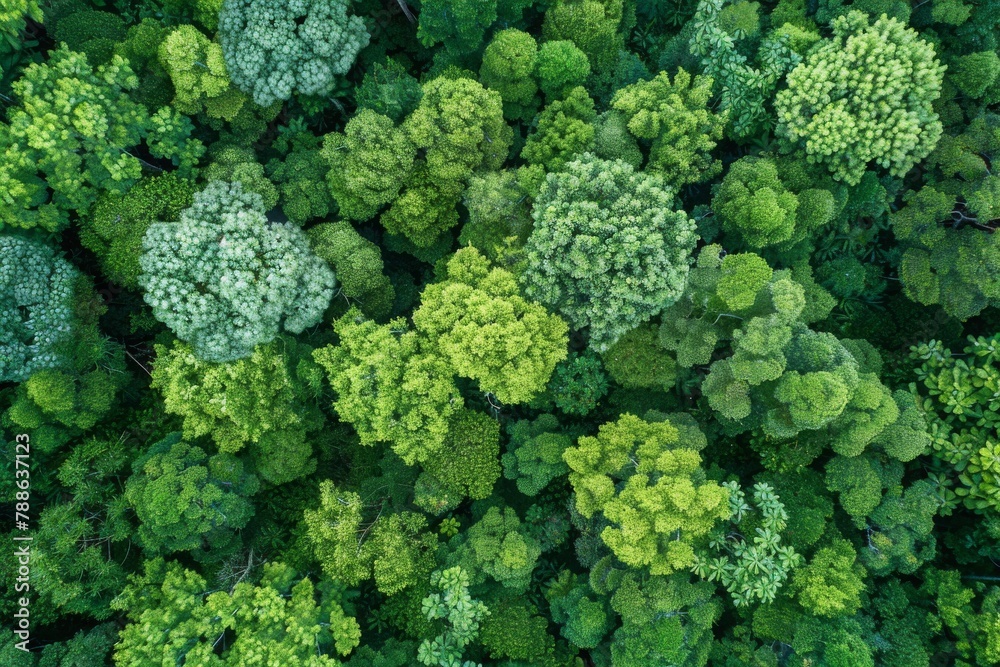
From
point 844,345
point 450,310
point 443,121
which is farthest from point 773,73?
point 450,310

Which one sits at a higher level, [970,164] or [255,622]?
[970,164]

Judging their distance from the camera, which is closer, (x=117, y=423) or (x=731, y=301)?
(x=731, y=301)

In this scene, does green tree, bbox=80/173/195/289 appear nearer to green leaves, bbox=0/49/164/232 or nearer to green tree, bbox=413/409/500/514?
green leaves, bbox=0/49/164/232

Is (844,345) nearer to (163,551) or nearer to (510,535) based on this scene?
(510,535)

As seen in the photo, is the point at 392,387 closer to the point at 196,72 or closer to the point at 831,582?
the point at 196,72

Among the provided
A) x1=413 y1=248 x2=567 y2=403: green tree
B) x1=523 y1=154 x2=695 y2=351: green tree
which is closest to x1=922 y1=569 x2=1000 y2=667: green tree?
x1=523 y1=154 x2=695 y2=351: green tree

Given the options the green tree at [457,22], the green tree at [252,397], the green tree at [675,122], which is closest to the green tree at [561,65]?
the green tree at [675,122]

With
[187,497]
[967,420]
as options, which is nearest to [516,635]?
[187,497]

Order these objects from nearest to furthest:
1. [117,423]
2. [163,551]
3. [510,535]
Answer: [510,535] < [163,551] < [117,423]
